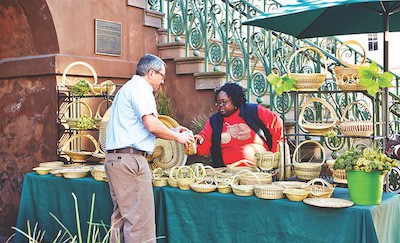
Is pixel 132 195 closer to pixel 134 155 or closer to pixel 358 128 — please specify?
pixel 134 155

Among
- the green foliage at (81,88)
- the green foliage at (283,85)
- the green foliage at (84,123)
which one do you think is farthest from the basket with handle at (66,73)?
the green foliage at (283,85)

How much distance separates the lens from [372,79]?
152 inches

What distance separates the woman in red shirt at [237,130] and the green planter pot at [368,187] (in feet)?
6.51

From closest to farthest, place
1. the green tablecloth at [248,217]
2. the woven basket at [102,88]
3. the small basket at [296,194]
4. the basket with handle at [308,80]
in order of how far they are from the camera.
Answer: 1. the green tablecloth at [248,217]
2. the small basket at [296,194]
3. the basket with handle at [308,80]
4. the woven basket at [102,88]

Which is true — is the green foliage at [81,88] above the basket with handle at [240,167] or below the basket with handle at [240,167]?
above

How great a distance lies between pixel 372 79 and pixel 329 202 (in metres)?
1.01

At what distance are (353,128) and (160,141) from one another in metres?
2.16

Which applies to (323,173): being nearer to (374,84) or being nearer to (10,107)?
(374,84)

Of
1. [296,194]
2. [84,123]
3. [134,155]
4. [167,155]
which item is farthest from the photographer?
[84,123]

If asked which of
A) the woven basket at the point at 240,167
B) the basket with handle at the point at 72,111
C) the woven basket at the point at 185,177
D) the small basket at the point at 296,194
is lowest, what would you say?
the small basket at the point at 296,194

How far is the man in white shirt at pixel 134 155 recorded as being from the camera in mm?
4074

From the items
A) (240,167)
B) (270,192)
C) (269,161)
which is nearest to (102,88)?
(240,167)

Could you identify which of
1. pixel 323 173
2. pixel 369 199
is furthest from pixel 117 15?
pixel 369 199

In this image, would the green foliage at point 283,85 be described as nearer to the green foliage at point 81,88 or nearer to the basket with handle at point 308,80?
the basket with handle at point 308,80
